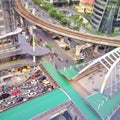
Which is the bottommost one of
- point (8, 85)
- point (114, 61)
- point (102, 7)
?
point (8, 85)

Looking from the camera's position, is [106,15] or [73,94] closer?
[73,94]

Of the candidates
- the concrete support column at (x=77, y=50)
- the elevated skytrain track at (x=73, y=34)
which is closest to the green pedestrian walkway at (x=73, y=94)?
the concrete support column at (x=77, y=50)

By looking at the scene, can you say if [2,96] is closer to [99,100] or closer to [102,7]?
[99,100]

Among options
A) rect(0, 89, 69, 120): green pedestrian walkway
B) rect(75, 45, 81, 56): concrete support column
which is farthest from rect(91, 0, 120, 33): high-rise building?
rect(0, 89, 69, 120): green pedestrian walkway

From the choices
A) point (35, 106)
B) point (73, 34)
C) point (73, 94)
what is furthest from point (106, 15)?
point (35, 106)

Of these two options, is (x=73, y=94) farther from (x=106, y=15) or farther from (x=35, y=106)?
(x=106, y=15)

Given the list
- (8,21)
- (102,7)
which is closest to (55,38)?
(102,7)
